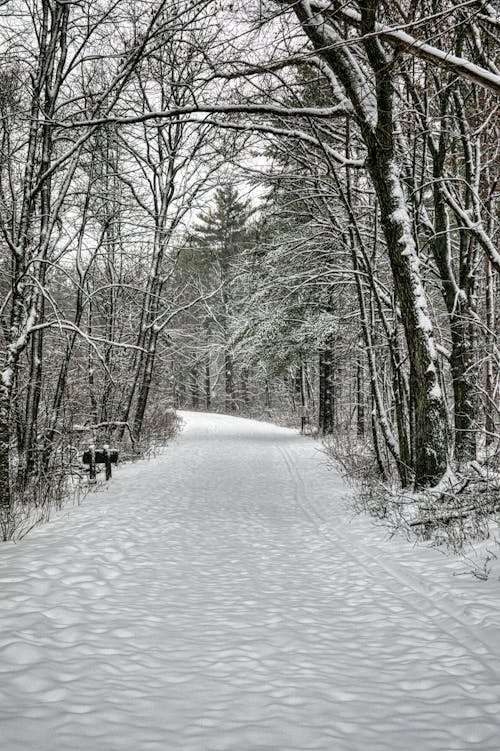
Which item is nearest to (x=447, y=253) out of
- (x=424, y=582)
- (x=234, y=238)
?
(x=424, y=582)

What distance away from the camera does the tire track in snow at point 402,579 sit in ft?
11.0

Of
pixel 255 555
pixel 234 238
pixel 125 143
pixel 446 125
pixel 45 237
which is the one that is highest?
pixel 234 238

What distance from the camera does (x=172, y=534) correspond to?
258 inches

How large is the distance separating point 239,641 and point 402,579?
6.83ft

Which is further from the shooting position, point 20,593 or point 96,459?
point 96,459

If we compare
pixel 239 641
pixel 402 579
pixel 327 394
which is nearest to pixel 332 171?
pixel 402 579

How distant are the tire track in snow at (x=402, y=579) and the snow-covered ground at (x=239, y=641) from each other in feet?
0.05

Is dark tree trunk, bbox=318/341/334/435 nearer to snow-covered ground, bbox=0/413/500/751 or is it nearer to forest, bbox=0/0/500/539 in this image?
forest, bbox=0/0/500/539

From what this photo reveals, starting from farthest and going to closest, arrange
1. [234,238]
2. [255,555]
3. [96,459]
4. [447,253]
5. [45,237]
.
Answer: [234,238], [96,459], [447,253], [45,237], [255,555]

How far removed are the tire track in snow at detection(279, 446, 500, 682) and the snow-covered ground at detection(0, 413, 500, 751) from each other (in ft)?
0.05

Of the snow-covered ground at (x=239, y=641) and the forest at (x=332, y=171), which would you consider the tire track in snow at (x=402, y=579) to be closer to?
the snow-covered ground at (x=239, y=641)

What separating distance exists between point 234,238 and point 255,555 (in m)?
34.9

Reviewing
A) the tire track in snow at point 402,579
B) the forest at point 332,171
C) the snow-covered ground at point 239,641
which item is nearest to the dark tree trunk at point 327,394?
the forest at point 332,171

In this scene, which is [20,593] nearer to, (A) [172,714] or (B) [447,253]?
(A) [172,714]
